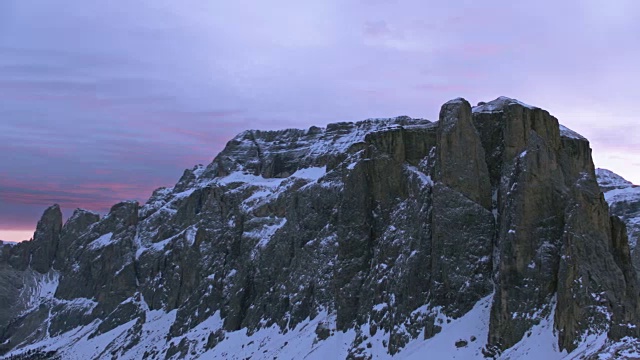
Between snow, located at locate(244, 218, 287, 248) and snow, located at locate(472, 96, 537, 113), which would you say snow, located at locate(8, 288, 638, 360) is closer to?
snow, located at locate(244, 218, 287, 248)

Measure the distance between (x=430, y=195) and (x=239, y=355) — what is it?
63626 mm

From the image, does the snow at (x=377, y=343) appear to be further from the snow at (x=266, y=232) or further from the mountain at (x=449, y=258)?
the snow at (x=266, y=232)

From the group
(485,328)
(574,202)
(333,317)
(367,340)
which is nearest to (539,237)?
(574,202)

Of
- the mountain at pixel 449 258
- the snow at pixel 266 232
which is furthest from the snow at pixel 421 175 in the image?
the snow at pixel 266 232

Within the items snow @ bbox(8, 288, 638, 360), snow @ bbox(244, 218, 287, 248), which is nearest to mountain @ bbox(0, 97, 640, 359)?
snow @ bbox(8, 288, 638, 360)

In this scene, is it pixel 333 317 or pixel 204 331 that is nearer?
pixel 333 317

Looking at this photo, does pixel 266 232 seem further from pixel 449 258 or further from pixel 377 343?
pixel 449 258

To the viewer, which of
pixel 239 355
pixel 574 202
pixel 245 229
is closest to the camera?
pixel 574 202

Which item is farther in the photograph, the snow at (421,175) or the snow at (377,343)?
the snow at (421,175)

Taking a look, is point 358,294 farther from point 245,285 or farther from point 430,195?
point 245,285

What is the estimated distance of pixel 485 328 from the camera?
104312 millimetres

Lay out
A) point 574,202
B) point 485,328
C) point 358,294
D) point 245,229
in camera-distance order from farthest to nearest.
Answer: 1. point 245,229
2. point 358,294
3. point 485,328
4. point 574,202

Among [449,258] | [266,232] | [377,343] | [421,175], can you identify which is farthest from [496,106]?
[266,232]

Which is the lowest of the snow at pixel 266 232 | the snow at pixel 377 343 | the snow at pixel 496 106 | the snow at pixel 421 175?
the snow at pixel 377 343
